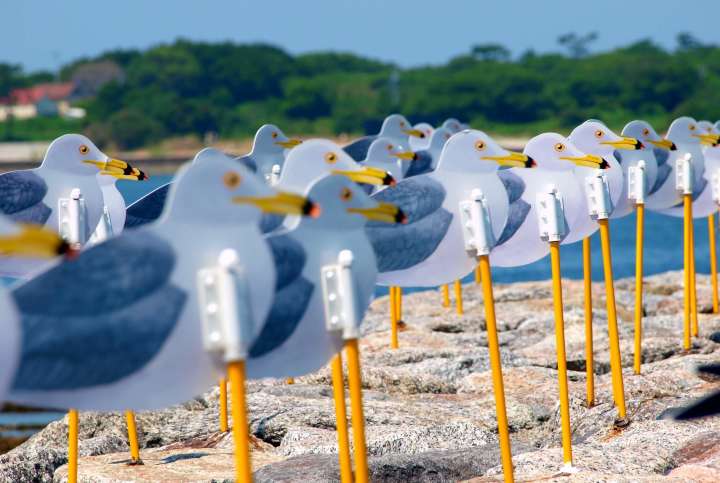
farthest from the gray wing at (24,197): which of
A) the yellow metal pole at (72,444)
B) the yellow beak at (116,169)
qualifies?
the yellow metal pole at (72,444)

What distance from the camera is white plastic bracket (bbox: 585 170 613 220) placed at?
1302 centimetres

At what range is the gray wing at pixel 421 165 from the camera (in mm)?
19266

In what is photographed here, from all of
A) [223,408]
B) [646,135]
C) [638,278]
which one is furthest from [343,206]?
[646,135]

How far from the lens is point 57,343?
280 inches

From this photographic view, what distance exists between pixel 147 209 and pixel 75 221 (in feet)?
5.54

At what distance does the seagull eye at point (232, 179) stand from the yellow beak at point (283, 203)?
0.07 meters

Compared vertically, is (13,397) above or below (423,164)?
below

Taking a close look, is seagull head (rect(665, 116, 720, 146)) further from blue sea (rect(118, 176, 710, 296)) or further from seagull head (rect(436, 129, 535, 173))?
blue sea (rect(118, 176, 710, 296))

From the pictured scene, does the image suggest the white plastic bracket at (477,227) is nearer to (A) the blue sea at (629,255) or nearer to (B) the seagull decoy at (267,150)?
(B) the seagull decoy at (267,150)

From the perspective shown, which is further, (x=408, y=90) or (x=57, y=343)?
(x=408, y=90)

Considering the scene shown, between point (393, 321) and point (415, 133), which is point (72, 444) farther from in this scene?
point (415, 133)

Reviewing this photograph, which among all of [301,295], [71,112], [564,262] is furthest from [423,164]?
[71,112]

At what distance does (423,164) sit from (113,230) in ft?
23.4

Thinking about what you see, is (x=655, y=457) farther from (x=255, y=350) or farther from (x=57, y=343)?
(x=57, y=343)
